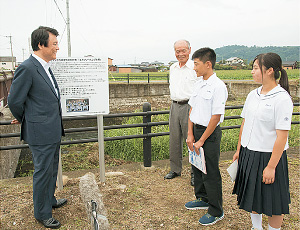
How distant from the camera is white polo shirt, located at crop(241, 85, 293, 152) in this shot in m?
1.96

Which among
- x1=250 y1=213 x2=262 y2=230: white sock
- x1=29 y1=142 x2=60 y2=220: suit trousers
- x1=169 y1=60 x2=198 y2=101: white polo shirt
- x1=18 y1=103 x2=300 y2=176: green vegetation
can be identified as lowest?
x1=18 y1=103 x2=300 y2=176: green vegetation

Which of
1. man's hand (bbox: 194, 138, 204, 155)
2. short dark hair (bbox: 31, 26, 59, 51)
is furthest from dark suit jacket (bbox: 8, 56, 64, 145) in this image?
man's hand (bbox: 194, 138, 204, 155)

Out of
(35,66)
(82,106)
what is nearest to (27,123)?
(35,66)

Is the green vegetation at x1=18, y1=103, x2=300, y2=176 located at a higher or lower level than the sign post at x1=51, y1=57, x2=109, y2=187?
lower

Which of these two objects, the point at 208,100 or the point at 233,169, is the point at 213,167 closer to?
the point at 233,169

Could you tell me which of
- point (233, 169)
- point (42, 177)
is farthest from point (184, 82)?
point (42, 177)

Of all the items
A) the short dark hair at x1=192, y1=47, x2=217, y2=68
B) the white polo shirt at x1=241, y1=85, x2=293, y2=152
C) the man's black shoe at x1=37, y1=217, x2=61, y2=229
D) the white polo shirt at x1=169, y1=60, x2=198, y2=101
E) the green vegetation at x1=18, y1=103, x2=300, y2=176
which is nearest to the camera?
the white polo shirt at x1=241, y1=85, x2=293, y2=152

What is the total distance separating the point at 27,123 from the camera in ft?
8.20

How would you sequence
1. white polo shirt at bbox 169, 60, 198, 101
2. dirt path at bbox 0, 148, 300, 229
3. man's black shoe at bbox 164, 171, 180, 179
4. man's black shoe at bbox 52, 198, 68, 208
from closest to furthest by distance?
dirt path at bbox 0, 148, 300, 229 < man's black shoe at bbox 52, 198, 68, 208 < white polo shirt at bbox 169, 60, 198, 101 < man's black shoe at bbox 164, 171, 180, 179

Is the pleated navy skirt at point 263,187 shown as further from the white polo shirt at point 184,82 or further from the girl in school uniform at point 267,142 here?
the white polo shirt at point 184,82

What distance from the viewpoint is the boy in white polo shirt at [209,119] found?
Answer: 2465 millimetres

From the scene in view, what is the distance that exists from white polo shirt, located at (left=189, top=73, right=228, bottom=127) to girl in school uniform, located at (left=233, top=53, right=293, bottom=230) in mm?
279

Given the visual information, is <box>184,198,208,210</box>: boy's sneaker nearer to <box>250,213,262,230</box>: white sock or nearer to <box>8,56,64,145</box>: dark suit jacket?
<box>250,213,262,230</box>: white sock

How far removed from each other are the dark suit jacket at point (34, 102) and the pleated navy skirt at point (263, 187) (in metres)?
1.96
